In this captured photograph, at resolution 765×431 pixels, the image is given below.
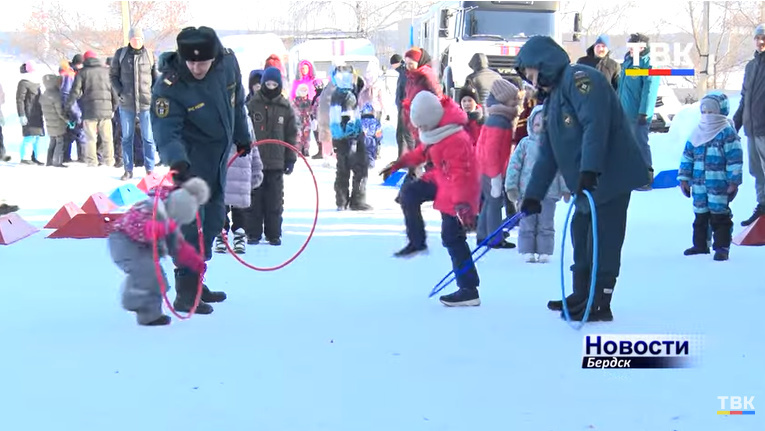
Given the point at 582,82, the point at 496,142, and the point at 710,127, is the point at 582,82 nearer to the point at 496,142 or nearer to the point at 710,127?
the point at 496,142

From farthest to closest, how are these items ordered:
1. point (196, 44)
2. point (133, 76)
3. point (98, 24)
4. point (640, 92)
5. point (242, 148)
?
point (98, 24)
point (133, 76)
point (640, 92)
point (242, 148)
point (196, 44)

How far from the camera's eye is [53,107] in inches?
730

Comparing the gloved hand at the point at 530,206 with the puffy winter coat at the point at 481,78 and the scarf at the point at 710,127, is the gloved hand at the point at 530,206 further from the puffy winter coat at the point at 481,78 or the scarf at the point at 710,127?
the puffy winter coat at the point at 481,78

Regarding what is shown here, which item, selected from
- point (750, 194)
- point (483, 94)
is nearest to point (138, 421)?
point (483, 94)

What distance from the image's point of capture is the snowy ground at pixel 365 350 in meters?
4.12

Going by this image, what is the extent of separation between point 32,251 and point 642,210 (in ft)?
23.7

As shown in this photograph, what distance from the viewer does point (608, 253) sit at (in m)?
5.78

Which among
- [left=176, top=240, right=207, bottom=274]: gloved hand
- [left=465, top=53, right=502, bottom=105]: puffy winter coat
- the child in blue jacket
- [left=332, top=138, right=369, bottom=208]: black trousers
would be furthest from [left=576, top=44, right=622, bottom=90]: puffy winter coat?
[left=176, top=240, right=207, bottom=274]: gloved hand

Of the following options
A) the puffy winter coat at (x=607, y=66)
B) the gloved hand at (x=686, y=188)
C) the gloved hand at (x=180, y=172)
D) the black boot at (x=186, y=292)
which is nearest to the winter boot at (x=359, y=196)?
the puffy winter coat at (x=607, y=66)

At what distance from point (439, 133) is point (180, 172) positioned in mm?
1822

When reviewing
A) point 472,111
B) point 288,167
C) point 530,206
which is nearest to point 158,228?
point 530,206

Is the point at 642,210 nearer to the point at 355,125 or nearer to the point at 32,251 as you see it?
the point at 355,125

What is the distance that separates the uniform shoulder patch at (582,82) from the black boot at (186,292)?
9.25 feet

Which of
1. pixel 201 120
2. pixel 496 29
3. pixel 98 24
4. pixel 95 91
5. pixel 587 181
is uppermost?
pixel 98 24
